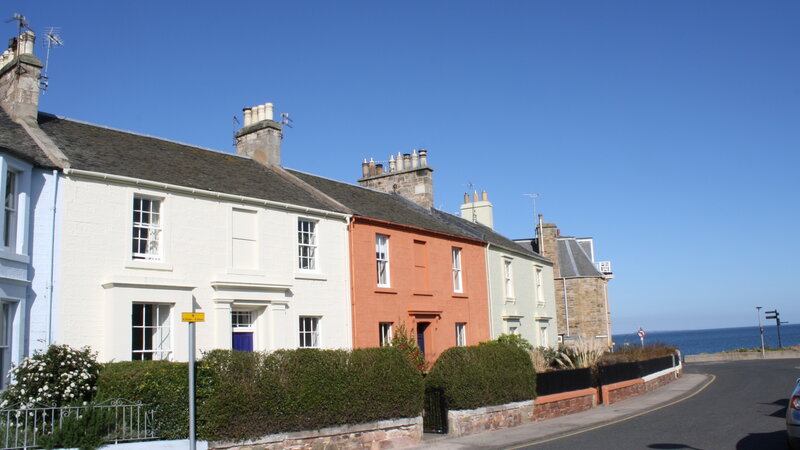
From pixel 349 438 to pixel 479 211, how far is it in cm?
2510

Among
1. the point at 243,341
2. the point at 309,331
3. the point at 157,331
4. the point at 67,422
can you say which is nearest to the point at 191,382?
the point at 67,422

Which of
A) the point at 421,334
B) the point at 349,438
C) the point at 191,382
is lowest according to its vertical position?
the point at 349,438

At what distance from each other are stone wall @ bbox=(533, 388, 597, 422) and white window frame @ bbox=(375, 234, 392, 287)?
608 cm

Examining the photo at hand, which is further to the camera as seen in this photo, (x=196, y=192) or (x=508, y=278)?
(x=508, y=278)

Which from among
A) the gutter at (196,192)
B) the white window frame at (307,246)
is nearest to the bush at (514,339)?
the gutter at (196,192)

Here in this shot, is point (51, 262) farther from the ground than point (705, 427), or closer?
farther from the ground

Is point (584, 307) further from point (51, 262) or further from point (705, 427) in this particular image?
point (51, 262)

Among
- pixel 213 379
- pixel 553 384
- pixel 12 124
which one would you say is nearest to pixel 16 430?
pixel 213 379

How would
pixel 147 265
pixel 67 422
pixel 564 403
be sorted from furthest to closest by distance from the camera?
pixel 564 403
pixel 147 265
pixel 67 422

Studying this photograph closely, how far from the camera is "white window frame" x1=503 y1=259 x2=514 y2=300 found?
99.2 ft

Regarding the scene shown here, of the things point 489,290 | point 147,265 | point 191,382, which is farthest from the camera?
point 489,290

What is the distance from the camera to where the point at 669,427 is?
17.3 meters

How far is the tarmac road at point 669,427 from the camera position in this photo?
48.7 feet

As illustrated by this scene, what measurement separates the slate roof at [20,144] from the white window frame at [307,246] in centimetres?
721
